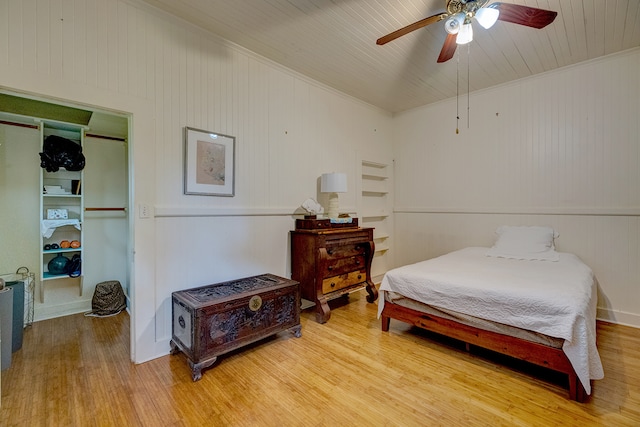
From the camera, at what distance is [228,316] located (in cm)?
208

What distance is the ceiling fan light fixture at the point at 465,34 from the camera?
6.37 feet

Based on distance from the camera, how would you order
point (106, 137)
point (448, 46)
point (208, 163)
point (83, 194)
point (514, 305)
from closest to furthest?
point (514, 305)
point (448, 46)
point (208, 163)
point (83, 194)
point (106, 137)

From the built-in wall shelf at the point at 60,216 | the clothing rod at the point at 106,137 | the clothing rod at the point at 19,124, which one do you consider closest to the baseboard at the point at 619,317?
the built-in wall shelf at the point at 60,216

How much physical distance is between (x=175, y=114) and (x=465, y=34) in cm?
230

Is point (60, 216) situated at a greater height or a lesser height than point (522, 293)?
greater

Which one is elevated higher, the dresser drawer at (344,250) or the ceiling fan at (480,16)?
the ceiling fan at (480,16)

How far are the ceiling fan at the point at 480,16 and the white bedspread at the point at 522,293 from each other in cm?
174

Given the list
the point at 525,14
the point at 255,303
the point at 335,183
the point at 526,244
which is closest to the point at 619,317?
the point at 526,244

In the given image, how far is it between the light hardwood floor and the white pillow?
858 millimetres

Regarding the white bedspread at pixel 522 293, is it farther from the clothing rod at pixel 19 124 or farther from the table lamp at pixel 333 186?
the clothing rod at pixel 19 124

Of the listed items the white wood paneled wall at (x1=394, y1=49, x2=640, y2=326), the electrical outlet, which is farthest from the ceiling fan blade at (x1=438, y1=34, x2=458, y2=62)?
the electrical outlet

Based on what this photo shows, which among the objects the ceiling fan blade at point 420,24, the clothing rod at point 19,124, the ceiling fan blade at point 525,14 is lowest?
the clothing rod at point 19,124

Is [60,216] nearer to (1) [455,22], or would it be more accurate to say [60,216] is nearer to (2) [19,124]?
(2) [19,124]

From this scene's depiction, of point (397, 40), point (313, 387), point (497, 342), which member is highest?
point (397, 40)
